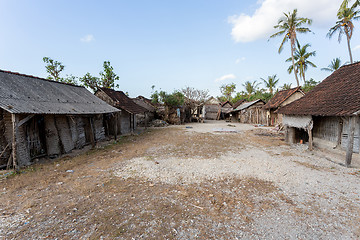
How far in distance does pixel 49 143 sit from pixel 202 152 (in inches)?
299

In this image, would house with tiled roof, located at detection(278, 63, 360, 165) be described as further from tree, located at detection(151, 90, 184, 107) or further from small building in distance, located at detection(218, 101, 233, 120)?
small building in distance, located at detection(218, 101, 233, 120)

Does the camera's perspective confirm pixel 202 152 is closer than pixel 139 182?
No

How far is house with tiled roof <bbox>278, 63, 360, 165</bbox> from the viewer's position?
257 inches

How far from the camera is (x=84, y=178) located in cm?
550

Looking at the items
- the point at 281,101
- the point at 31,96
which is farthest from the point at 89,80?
the point at 281,101

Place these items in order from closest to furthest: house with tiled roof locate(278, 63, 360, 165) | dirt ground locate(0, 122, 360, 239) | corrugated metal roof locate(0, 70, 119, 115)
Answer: dirt ground locate(0, 122, 360, 239)
corrugated metal roof locate(0, 70, 119, 115)
house with tiled roof locate(278, 63, 360, 165)

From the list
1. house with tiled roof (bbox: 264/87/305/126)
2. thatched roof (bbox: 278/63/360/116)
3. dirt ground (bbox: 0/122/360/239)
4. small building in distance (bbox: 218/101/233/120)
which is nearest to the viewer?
dirt ground (bbox: 0/122/360/239)

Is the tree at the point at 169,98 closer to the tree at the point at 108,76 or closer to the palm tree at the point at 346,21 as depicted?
the tree at the point at 108,76

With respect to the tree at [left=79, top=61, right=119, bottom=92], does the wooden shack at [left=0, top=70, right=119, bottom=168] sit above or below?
below

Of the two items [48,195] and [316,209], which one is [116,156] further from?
[316,209]

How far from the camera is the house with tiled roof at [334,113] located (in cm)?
653

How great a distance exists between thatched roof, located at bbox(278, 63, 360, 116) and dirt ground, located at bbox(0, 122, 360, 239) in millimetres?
2276

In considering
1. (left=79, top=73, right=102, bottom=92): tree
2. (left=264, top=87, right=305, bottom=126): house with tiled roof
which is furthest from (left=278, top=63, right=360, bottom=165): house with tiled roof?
(left=79, top=73, right=102, bottom=92): tree

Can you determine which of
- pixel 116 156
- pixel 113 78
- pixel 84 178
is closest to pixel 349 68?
pixel 116 156
